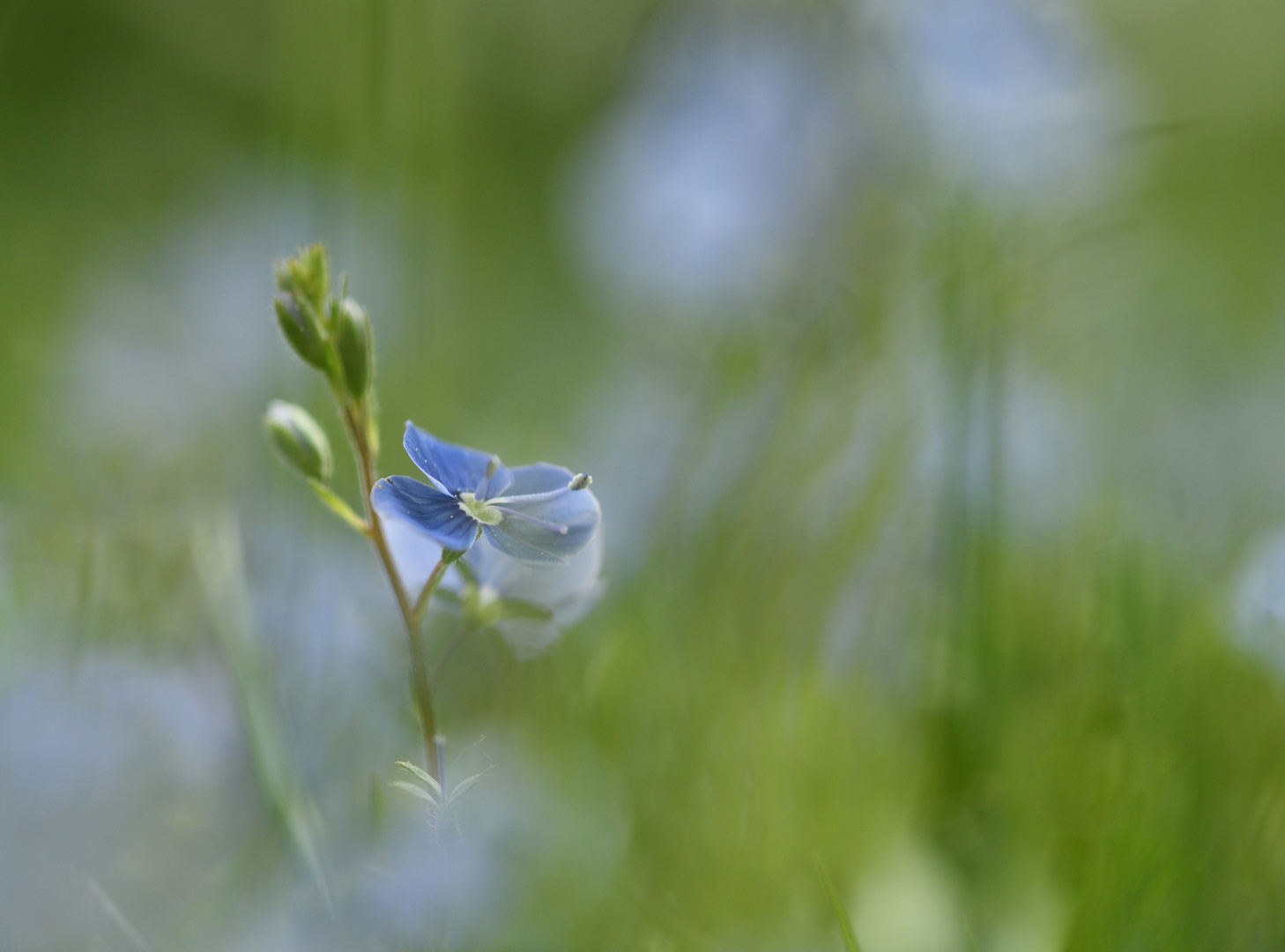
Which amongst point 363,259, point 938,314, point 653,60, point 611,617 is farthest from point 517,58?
point 611,617

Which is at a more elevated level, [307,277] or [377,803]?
[307,277]

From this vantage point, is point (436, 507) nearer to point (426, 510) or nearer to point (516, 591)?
point (426, 510)

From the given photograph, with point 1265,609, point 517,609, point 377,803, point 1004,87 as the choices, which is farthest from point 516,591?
point 1004,87

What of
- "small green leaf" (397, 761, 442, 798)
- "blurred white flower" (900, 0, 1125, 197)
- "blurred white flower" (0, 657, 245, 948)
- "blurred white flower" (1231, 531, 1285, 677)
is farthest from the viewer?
"blurred white flower" (900, 0, 1125, 197)

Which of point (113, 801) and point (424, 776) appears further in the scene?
point (113, 801)

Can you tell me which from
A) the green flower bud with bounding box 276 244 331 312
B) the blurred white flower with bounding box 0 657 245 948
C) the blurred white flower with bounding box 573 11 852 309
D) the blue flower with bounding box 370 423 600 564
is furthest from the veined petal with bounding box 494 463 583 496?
the blurred white flower with bounding box 573 11 852 309

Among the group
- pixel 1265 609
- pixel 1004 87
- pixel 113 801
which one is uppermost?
pixel 1004 87

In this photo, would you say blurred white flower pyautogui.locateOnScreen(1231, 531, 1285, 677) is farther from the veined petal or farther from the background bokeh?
the veined petal
